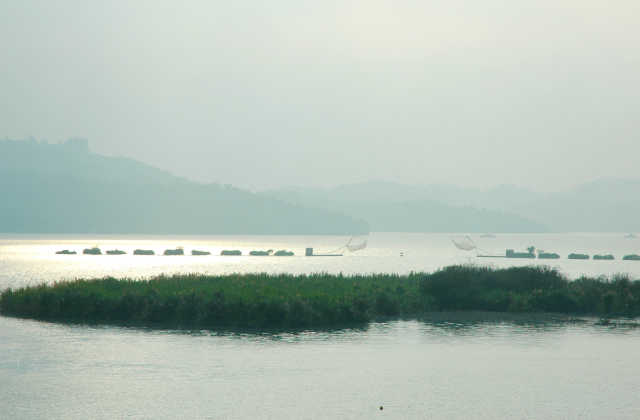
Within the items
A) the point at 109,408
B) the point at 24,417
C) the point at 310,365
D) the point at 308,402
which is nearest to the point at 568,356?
the point at 310,365

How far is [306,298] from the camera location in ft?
159

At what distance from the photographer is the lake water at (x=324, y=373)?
2616 centimetres

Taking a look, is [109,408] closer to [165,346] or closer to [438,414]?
[438,414]

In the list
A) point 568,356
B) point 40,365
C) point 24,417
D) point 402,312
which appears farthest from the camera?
point 402,312

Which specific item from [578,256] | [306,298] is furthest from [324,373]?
[578,256]

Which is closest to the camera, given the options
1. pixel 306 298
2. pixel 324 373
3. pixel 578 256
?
pixel 324 373

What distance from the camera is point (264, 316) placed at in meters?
46.2

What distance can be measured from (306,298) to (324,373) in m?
16.1

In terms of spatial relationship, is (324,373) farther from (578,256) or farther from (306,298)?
(578,256)

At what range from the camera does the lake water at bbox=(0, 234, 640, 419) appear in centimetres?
2616

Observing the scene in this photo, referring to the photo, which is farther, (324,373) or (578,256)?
(578,256)

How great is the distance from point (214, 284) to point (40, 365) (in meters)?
23.4

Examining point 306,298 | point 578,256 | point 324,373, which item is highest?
point 578,256

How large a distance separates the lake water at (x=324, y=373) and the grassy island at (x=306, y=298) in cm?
327
